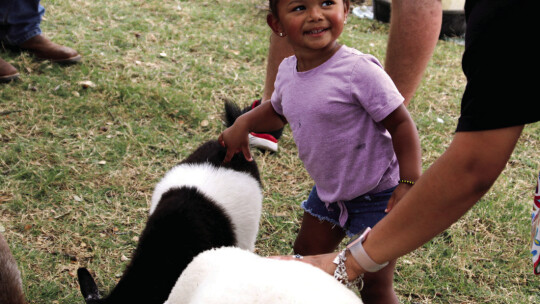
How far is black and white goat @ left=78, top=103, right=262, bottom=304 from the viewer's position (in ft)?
6.46

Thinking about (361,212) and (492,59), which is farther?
(361,212)

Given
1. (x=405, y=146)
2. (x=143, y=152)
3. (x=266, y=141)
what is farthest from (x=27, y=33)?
(x=405, y=146)

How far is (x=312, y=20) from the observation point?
1.67 meters

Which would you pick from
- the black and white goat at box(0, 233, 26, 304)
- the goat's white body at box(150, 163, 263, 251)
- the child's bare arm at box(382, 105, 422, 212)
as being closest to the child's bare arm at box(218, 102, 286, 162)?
the goat's white body at box(150, 163, 263, 251)

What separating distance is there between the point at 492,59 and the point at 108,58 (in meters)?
4.00

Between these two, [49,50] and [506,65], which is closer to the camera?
[506,65]

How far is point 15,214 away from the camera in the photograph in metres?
2.78

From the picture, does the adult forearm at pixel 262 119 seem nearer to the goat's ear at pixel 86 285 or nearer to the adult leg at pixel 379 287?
the adult leg at pixel 379 287

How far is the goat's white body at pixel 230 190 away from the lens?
2.43 meters

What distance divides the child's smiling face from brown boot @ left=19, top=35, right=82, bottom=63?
123 inches

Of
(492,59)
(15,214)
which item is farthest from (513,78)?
(15,214)

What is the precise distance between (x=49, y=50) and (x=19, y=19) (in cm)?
45

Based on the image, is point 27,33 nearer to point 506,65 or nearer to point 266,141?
point 266,141

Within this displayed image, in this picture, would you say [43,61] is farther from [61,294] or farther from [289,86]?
[289,86]
